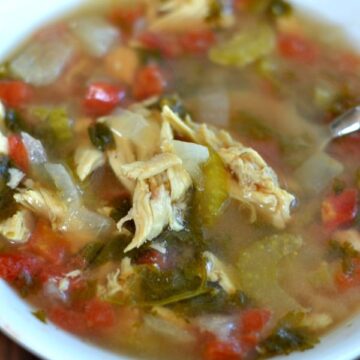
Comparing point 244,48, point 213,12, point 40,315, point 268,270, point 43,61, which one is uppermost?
point 43,61

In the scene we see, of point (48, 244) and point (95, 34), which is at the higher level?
point (95, 34)

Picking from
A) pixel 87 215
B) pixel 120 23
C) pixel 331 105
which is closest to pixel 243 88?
pixel 331 105

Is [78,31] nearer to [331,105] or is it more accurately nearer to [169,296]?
[331,105]

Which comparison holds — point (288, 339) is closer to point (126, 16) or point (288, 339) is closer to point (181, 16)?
point (181, 16)

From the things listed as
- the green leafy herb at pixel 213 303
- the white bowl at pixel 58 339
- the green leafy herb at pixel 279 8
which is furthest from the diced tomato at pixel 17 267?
the green leafy herb at pixel 279 8

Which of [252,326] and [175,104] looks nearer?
[252,326]

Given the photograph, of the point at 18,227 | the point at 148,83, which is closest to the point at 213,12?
the point at 148,83

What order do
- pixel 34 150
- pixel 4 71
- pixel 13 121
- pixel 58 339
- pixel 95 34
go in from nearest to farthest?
pixel 58 339
pixel 34 150
pixel 13 121
pixel 4 71
pixel 95 34

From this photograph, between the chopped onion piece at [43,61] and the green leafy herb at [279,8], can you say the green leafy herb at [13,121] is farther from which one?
the green leafy herb at [279,8]
